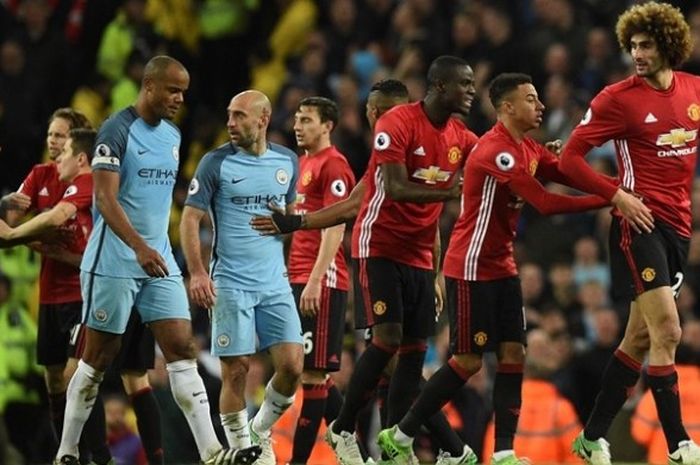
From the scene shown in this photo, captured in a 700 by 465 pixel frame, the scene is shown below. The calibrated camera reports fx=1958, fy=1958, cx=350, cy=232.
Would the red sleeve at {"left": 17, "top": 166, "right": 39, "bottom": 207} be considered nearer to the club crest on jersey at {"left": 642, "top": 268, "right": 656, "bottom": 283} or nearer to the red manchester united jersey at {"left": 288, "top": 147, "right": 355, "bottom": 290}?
the red manchester united jersey at {"left": 288, "top": 147, "right": 355, "bottom": 290}

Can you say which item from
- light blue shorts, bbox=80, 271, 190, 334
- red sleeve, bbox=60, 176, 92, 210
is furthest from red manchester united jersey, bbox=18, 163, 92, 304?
light blue shorts, bbox=80, 271, 190, 334

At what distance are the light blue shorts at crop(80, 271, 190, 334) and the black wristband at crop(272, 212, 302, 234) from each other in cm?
71

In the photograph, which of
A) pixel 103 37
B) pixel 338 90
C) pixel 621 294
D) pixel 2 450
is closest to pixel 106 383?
pixel 2 450

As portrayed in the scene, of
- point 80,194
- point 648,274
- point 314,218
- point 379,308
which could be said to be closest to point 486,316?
point 379,308

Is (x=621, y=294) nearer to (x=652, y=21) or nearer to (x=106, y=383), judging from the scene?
(x=652, y=21)

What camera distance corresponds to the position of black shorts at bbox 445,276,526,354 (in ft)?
38.6

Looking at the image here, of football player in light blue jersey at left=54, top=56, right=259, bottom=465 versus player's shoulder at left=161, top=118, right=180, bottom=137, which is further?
player's shoulder at left=161, top=118, right=180, bottom=137

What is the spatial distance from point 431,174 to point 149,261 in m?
2.02

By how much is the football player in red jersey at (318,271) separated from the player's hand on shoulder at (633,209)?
213 cm

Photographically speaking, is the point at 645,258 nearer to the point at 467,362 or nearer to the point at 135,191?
the point at 467,362

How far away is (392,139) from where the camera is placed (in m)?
12.0

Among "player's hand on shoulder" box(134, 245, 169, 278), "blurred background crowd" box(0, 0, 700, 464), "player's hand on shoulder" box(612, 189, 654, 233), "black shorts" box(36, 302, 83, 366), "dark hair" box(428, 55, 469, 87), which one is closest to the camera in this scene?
"player's hand on shoulder" box(134, 245, 169, 278)

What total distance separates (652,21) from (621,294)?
64.3 inches

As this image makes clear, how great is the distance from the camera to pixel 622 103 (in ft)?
37.9
